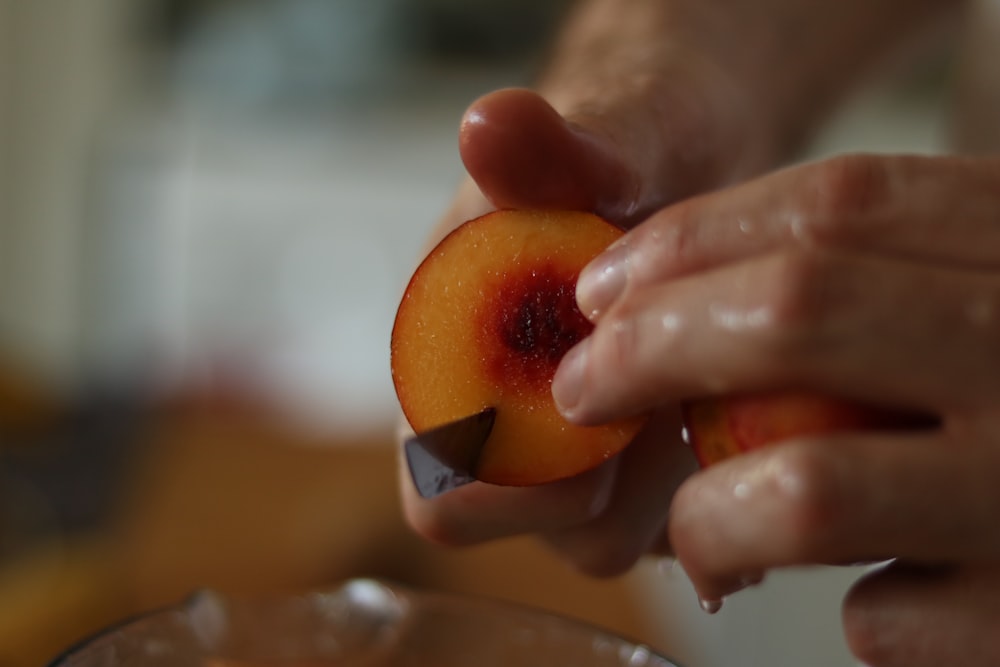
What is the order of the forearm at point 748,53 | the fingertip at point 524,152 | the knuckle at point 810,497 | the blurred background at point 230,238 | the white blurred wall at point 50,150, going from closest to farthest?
1. the knuckle at point 810,497
2. the fingertip at point 524,152
3. the forearm at point 748,53
4. the blurred background at point 230,238
5. the white blurred wall at point 50,150

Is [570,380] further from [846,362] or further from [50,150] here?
[50,150]

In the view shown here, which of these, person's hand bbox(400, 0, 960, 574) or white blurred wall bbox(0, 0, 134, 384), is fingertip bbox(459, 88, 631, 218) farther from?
white blurred wall bbox(0, 0, 134, 384)

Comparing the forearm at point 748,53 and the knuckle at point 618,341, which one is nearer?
the knuckle at point 618,341

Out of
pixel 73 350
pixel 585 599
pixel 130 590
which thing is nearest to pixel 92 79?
pixel 73 350

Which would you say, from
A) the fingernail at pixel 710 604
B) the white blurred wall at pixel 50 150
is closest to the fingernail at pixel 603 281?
the fingernail at pixel 710 604

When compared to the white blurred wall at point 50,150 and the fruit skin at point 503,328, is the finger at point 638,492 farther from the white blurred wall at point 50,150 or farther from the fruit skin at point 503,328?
the white blurred wall at point 50,150

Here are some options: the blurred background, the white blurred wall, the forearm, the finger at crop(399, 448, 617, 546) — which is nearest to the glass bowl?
the finger at crop(399, 448, 617, 546)

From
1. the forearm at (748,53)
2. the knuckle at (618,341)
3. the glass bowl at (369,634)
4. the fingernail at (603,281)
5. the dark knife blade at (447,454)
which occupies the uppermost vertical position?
the forearm at (748,53)

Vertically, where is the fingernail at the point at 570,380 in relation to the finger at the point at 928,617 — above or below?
above
